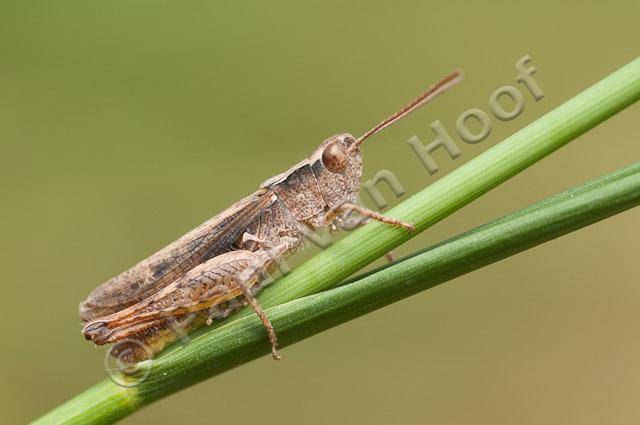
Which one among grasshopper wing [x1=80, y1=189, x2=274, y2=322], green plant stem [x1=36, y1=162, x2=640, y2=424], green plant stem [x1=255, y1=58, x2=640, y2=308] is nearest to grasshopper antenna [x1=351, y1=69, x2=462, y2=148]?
green plant stem [x1=255, y1=58, x2=640, y2=308]

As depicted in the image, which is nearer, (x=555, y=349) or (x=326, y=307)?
(x=326, y=307)

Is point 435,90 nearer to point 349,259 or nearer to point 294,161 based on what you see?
point 349,259

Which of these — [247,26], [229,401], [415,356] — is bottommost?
[415,356]

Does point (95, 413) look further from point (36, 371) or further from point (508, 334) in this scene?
point (508, 334)

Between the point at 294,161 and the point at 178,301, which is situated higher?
the point at 294,161

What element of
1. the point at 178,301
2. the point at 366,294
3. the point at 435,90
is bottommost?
the point at 366,294

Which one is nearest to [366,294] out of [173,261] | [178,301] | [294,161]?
[178,301]

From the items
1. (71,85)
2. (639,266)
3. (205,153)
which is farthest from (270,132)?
(639,266)
